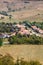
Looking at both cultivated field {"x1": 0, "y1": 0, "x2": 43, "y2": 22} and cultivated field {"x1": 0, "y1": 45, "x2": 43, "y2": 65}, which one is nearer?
→ cultivated field {"x1": 0, "y1": 45, "x2": 43, "y2": 65}

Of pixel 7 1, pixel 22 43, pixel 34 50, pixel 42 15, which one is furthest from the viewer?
pixel 7 1

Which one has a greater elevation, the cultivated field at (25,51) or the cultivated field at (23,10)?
the cultivated field at (25,51)

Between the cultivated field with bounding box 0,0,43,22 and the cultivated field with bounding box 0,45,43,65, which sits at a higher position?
the cultivated field with bounding box 0,45,43,65

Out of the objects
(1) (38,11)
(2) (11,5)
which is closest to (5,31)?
(1) (38,11)

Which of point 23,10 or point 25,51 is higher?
point 25,51

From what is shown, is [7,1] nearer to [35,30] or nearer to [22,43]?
[35,30]

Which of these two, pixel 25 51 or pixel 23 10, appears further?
pixel 23 10

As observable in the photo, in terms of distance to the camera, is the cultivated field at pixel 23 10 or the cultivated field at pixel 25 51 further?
the cultivated field at pixel 23 10

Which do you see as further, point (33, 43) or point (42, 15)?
point (42, 15)
